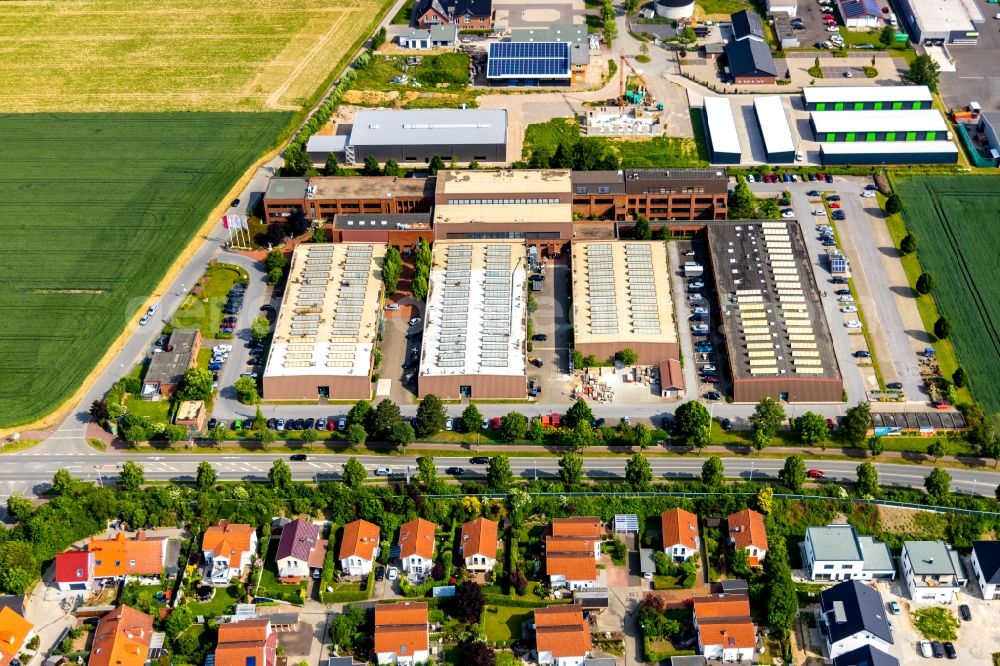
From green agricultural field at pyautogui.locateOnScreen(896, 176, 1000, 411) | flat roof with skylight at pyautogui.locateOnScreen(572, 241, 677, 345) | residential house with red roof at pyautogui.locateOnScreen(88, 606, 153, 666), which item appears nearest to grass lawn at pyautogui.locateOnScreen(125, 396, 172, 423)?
residential house with red roof at pyautogui.locateOnScreen(88, 606, 153, 666)

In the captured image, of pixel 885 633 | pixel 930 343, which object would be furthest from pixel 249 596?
pixel 930 343

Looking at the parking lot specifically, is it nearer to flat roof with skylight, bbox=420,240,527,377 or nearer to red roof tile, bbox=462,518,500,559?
red roof tile, bbox=462,518,500,559

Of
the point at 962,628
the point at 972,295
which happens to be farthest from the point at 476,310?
the point at 962,628

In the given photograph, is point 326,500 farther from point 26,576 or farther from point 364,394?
point 26,576

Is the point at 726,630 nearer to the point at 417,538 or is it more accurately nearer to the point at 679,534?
the point at 679,534

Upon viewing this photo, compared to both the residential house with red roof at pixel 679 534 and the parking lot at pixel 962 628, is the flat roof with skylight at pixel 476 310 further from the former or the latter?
the parking lot at pixel 962 628

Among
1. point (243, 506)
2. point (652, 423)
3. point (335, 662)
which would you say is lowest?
point (335, 662)

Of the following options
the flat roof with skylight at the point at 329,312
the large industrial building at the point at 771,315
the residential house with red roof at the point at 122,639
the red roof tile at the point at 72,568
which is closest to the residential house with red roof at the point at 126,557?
the red roof tile at the point at 72,568
